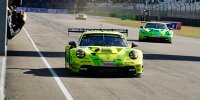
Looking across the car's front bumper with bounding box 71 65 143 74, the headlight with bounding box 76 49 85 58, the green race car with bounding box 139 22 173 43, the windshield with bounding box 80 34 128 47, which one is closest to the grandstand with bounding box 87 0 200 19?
the green race car with bounding box 139 22 173 43

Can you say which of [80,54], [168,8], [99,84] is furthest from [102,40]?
[168,8]

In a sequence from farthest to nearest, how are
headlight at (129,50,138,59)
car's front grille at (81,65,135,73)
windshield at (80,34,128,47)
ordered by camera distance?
windshield at (80,34,128,47) → headlight at (129,50,138,59) → car's front grille at (81,65,135,73)

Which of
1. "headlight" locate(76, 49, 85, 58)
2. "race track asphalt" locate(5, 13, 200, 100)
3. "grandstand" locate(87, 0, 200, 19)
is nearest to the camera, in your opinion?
"race track asphalt" locate(5, 13, 200, 100)

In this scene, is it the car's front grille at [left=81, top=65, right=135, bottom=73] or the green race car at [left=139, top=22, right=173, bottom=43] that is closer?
the car's front grille at [left=81, top=65, right=135, bottom=73]

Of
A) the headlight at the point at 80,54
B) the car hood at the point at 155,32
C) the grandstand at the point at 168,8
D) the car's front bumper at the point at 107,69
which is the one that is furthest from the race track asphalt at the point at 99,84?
the grandstand at the point at 168,8

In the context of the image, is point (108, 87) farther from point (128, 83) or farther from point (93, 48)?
point (93, 48)

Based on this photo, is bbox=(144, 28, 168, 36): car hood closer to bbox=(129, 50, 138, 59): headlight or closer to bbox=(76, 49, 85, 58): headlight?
bbox=(129, 50, 138, 59): headlight

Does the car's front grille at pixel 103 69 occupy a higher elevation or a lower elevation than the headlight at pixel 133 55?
lower

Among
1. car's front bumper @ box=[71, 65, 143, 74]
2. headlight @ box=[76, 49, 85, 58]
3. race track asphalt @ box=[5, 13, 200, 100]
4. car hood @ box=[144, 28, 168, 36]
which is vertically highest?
headlight @ box=[76, 49, 85, 58]

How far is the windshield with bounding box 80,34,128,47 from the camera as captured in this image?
14281 mm

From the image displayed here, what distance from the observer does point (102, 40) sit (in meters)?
14.4

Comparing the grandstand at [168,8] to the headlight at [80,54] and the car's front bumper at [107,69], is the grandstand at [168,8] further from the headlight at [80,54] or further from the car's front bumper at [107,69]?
the headlight at [80,54]

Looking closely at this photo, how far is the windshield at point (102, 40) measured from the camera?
1428 cm

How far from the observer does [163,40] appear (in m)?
32.8
